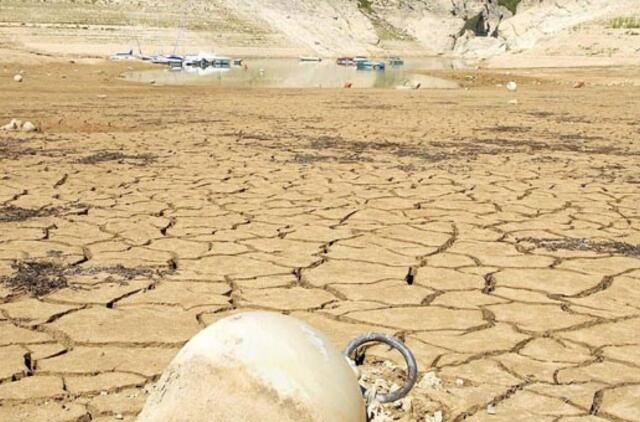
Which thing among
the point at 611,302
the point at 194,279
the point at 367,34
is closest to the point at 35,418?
the point at 194,279

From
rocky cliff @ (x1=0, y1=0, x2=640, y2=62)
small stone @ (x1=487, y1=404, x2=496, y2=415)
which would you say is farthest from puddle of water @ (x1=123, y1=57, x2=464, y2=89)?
small stone @ (x1=487, y1=404, x2=496, y2=415)

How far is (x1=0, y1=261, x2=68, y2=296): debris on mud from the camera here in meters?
3.84

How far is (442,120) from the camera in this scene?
12.6 m

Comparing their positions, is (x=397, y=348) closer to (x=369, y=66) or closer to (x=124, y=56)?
(x=124, y=56)

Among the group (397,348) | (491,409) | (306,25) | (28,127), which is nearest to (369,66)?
(306,25)

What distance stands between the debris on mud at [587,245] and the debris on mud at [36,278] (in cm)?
257

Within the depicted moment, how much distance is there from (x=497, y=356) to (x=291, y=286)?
46.0 inches

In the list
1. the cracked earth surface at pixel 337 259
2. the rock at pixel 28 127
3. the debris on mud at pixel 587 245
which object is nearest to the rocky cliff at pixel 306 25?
the rock at pixel 28 127

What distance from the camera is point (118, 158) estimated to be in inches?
317

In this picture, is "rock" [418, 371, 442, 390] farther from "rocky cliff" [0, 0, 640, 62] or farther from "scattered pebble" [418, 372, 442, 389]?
"rocky cliff" [0, 0, 640, 62]

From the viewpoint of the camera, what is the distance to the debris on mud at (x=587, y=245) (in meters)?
4.70

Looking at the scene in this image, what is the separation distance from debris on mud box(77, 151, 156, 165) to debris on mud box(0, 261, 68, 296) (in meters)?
3.61

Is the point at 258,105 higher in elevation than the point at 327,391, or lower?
lower

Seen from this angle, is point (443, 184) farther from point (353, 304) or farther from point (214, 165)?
point (353, 304)
